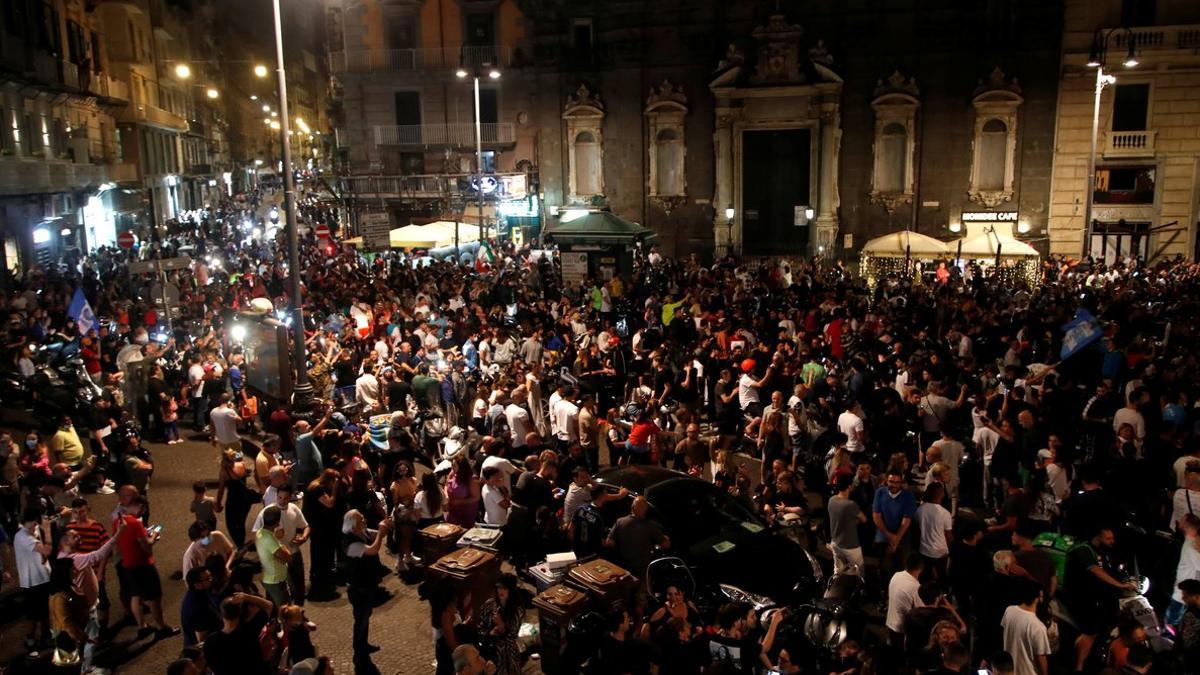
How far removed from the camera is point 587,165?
37.0 meters

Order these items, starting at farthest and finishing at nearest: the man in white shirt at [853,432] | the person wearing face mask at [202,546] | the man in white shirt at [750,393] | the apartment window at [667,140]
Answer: the apartment window at [667,140] < the man in white shirt at [750,393] < the man in white shirt at [853,432] < the person wearing face mask at [202,546]

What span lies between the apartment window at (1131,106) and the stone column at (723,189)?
43.6ft

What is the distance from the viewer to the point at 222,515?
1170 cm

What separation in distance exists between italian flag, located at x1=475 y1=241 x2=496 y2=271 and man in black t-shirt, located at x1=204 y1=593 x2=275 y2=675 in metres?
21.3

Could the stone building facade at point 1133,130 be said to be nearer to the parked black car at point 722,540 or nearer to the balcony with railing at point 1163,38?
the balcony with railing at point 1163,38

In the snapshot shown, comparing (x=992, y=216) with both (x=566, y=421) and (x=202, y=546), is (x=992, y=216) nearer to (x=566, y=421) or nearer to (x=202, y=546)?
(x=566, y=421)

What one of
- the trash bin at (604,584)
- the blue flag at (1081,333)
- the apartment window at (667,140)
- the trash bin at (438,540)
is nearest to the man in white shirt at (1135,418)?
the blue flag at (1081,333)

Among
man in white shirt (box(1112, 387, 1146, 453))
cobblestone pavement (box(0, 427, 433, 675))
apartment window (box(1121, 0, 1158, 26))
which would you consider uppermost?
apartment window (box(1121, 0, 1158, 26))

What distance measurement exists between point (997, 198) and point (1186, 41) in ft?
24.5

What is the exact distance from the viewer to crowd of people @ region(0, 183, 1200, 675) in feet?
23.5

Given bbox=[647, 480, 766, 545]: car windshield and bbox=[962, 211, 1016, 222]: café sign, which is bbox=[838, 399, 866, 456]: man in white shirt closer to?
bbox=[647, 480, 766, 545]: car windshield

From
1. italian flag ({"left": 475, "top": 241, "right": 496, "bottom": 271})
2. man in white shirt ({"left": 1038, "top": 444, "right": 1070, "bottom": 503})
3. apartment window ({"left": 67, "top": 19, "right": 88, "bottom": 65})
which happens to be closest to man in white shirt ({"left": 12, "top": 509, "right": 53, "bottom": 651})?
man in white shirt ({"left": 1038, "top": 444, "right": 1070, "bottom": 503})

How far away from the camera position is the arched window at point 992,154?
1267 inches

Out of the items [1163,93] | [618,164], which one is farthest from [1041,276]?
[618,164]
